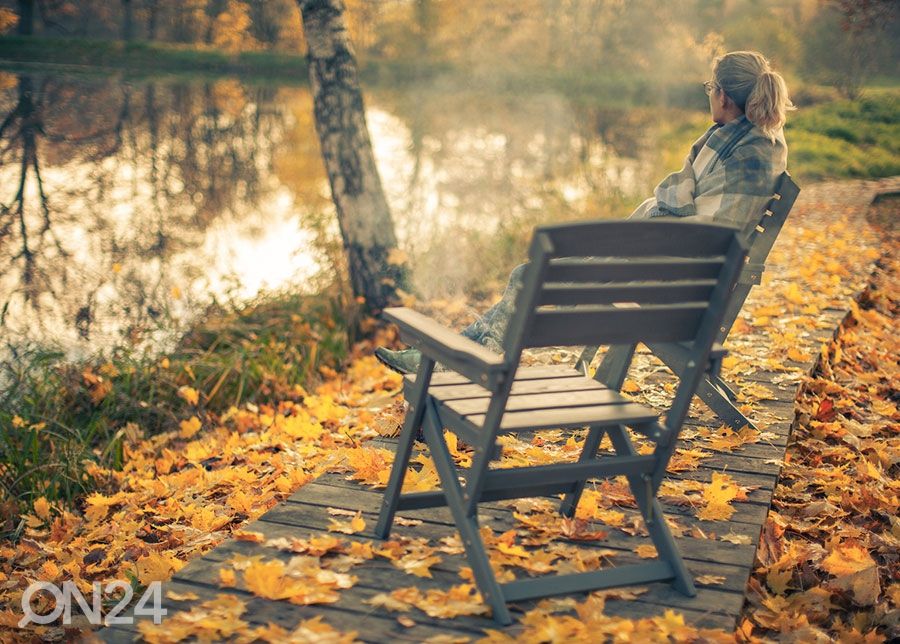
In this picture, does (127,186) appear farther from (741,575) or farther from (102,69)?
(102,69)

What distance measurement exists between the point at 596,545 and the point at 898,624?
3.30ft

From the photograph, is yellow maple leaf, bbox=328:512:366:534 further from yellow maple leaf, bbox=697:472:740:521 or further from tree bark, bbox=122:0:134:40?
tree bark, bbox=122:0:134:40

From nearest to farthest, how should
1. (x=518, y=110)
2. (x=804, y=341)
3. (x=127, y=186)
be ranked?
(x=804, y=341), (x=127, y=186), (x=518, y=110)

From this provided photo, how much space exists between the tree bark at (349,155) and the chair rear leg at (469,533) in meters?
4.79

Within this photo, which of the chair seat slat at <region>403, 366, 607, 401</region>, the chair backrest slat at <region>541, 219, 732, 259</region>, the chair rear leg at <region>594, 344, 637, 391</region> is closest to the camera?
the chair backrest slat at <region>541, 219, 732, 259</region>

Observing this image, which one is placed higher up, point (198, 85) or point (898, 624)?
point (198, 85)

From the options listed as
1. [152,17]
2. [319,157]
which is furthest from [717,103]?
[152,17]

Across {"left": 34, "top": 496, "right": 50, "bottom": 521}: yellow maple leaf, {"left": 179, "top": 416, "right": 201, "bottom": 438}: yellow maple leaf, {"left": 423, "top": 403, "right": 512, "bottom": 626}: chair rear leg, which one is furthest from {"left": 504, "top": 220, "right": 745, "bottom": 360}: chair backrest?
{"left": 179, "top": 416, "right": 201, "bottom": 438}: yellow maple leaf

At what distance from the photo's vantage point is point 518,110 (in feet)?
81.9

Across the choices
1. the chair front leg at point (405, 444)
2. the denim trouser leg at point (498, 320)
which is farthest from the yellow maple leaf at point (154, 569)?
the denim trouser leg at point (498, 320)

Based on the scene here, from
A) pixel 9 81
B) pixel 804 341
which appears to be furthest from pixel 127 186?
pixel 9 81

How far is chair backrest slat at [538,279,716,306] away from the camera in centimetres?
254

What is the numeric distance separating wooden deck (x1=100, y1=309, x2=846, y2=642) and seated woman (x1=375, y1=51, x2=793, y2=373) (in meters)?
0.95

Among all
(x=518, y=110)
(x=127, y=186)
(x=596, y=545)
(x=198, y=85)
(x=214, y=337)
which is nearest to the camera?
(x=596, y=545)
